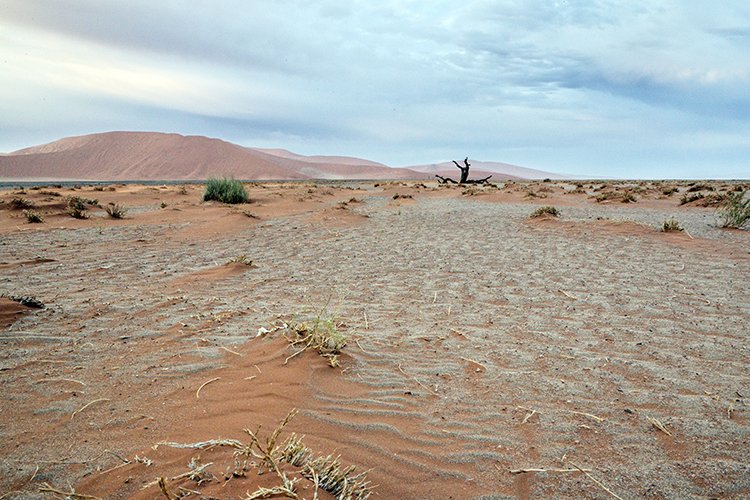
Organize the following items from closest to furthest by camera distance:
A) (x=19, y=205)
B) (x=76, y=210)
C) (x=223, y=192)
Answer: (x=76, y=210)
(x=19, y=205)
(x=223, y=192)

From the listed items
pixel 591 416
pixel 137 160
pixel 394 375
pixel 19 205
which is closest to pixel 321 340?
pixel 394 375

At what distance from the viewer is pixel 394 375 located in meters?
3.28

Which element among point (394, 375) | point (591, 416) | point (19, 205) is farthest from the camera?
point (19, 205)

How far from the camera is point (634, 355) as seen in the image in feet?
11.9

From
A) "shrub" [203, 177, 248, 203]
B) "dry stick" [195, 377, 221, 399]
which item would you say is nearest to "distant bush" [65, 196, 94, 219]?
"shrub" [203, 177, 248, 203]

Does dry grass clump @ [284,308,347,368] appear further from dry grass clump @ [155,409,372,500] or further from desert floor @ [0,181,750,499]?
dry grass clump @ [155,409,372,500]

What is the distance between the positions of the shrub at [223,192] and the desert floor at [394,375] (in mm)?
11340

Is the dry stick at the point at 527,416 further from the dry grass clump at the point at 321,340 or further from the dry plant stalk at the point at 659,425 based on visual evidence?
the dry grass clump at the point at 321,340

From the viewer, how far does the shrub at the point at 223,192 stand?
1841cm

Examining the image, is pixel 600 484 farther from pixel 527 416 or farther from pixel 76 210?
pixel 76 210

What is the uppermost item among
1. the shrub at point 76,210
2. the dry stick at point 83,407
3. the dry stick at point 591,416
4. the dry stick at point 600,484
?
the shrub at point 76,210

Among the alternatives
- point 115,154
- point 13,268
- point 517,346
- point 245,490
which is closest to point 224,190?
point 13,268

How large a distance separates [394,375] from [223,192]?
17128 millimetres

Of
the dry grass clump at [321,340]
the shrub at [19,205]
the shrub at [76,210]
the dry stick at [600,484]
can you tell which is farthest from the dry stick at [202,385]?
the shrub at [19,205]
